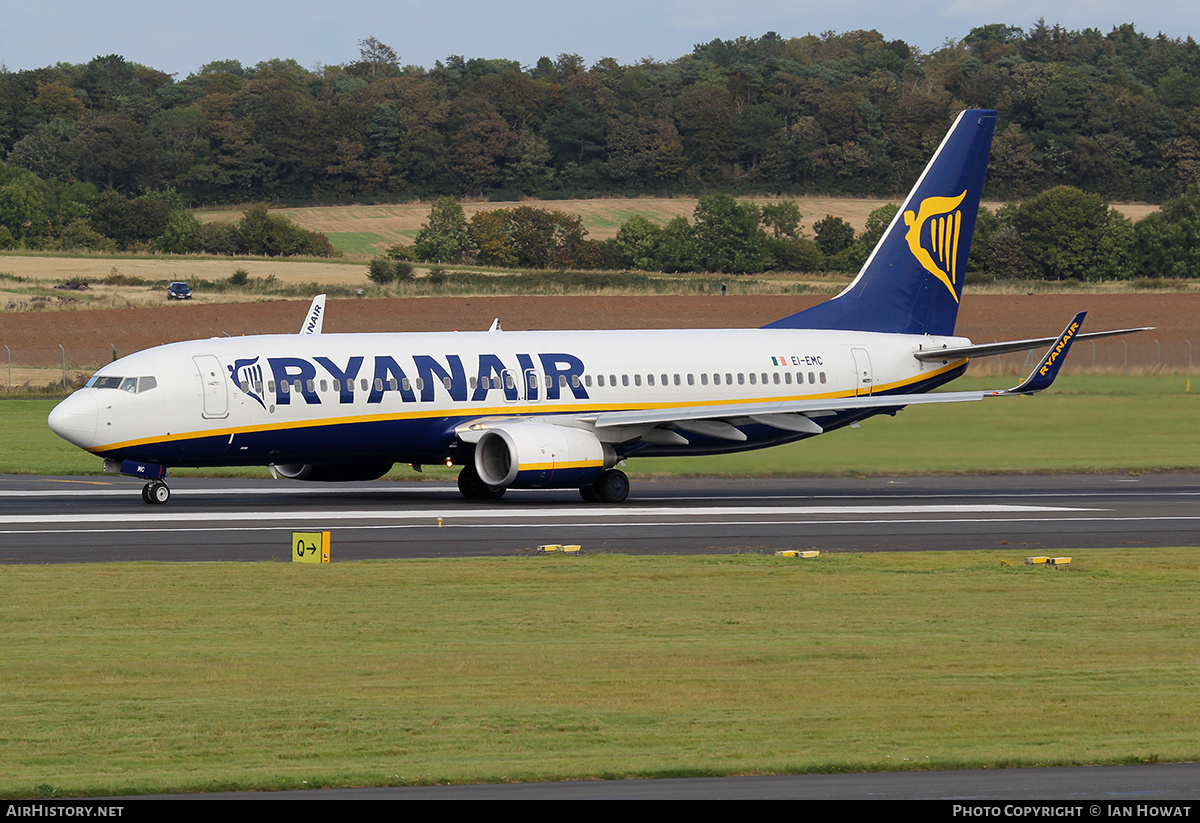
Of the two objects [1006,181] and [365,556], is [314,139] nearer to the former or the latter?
[1006,181]

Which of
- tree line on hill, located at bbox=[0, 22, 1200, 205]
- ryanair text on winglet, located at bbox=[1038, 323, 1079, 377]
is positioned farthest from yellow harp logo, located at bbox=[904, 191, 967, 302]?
tree line on hill, located at bbox=[0, 22, 1200, 205]

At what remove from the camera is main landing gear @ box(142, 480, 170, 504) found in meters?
35.5

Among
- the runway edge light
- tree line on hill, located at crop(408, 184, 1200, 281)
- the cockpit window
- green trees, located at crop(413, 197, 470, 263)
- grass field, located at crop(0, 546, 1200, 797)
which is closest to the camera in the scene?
grass field, located at crop(0, 546, 1200, 797)

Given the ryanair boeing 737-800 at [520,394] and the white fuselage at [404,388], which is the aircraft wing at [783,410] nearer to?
the ryanair boeing 737-800 at [520,394]

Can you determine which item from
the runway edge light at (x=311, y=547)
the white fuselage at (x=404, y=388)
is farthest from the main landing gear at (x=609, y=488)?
the runway edge light at (x=311, y=547)

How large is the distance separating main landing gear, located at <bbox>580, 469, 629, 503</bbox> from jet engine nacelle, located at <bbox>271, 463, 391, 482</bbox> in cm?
482

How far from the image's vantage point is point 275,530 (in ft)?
99.8

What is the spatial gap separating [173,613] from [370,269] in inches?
3995

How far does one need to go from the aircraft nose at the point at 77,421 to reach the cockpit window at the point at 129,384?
23.6 inches

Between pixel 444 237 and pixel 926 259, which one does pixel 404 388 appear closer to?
pixel 926 259

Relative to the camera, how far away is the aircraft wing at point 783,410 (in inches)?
1447

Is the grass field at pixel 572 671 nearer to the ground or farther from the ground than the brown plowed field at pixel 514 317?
farther from the ground

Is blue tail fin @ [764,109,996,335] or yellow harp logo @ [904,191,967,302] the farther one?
yellow harp logo @ [904,191,967,302]

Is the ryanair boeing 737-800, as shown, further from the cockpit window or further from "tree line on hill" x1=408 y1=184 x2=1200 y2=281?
"tree line on hill" x1=408 y1=184 x2=1200 y2=281
